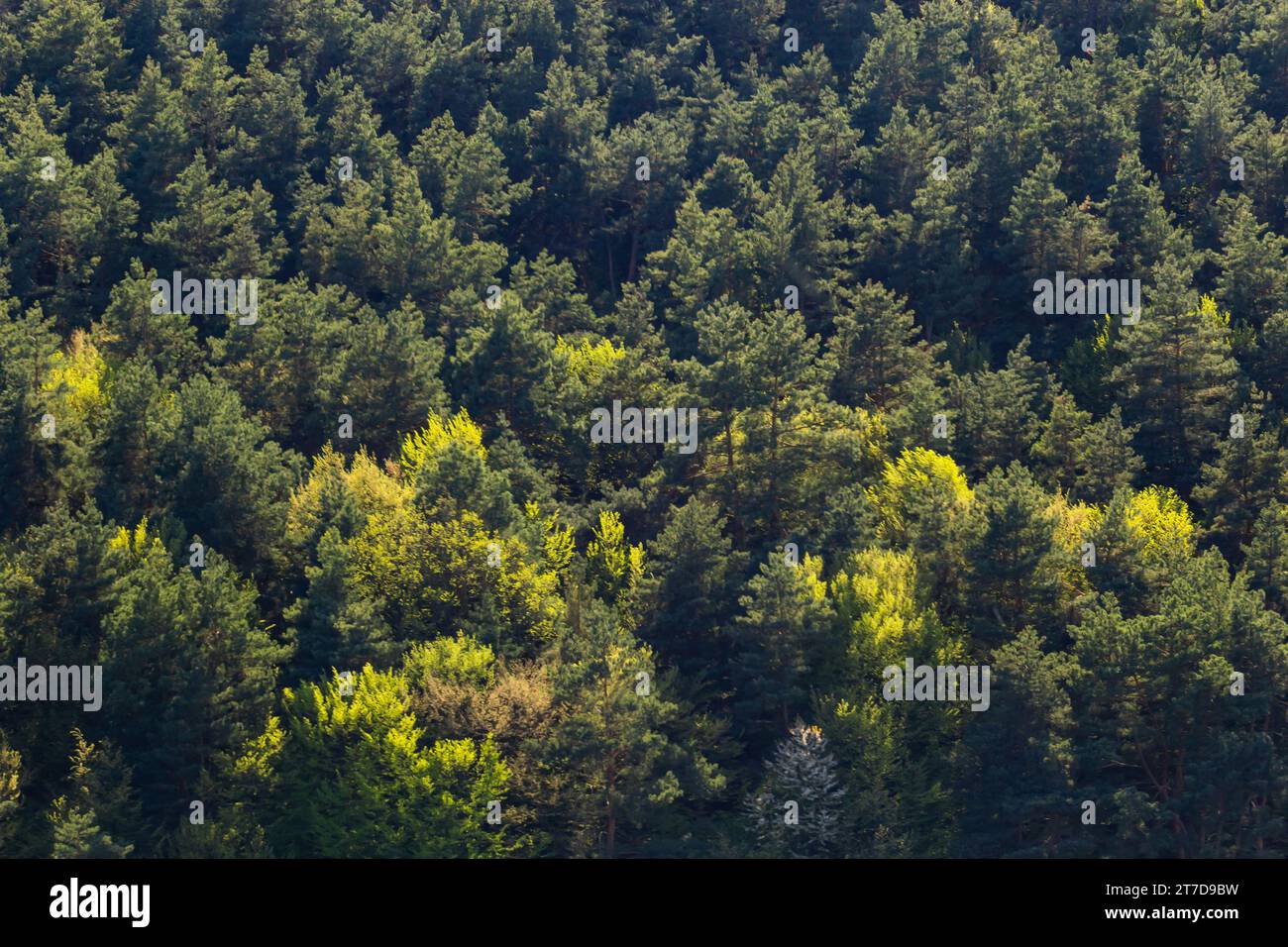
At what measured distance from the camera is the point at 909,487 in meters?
69.0

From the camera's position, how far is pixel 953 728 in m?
62.1

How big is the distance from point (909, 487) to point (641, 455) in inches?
452

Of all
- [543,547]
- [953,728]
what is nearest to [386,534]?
[543,547]

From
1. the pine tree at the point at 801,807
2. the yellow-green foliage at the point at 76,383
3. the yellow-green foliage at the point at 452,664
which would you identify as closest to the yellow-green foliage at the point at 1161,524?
the pine tree at the point at 801,807

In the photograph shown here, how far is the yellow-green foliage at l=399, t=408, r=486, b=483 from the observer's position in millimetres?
68562

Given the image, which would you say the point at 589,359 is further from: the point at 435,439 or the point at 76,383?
the point at 76,383

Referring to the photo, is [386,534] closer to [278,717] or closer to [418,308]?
[278,717]

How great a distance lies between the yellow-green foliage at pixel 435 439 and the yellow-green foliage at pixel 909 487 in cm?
1530

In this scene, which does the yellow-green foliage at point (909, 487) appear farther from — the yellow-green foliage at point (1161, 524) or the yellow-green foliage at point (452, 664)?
the yellow-green foliage at point (452, 664)

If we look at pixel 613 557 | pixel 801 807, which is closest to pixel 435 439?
pixel 613 557

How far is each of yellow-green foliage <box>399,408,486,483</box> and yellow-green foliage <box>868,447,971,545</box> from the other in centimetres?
1530

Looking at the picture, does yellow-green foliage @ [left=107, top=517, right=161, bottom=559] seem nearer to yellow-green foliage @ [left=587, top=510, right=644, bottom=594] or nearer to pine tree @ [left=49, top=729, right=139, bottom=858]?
pine tree @ [left=49, top=729, right=139, bottom=858]

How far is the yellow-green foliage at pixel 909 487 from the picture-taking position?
221 feet

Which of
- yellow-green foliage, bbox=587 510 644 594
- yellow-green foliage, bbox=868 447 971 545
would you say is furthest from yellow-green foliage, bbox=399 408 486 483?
yellow-green foliage, bbox=868 447 971 545
